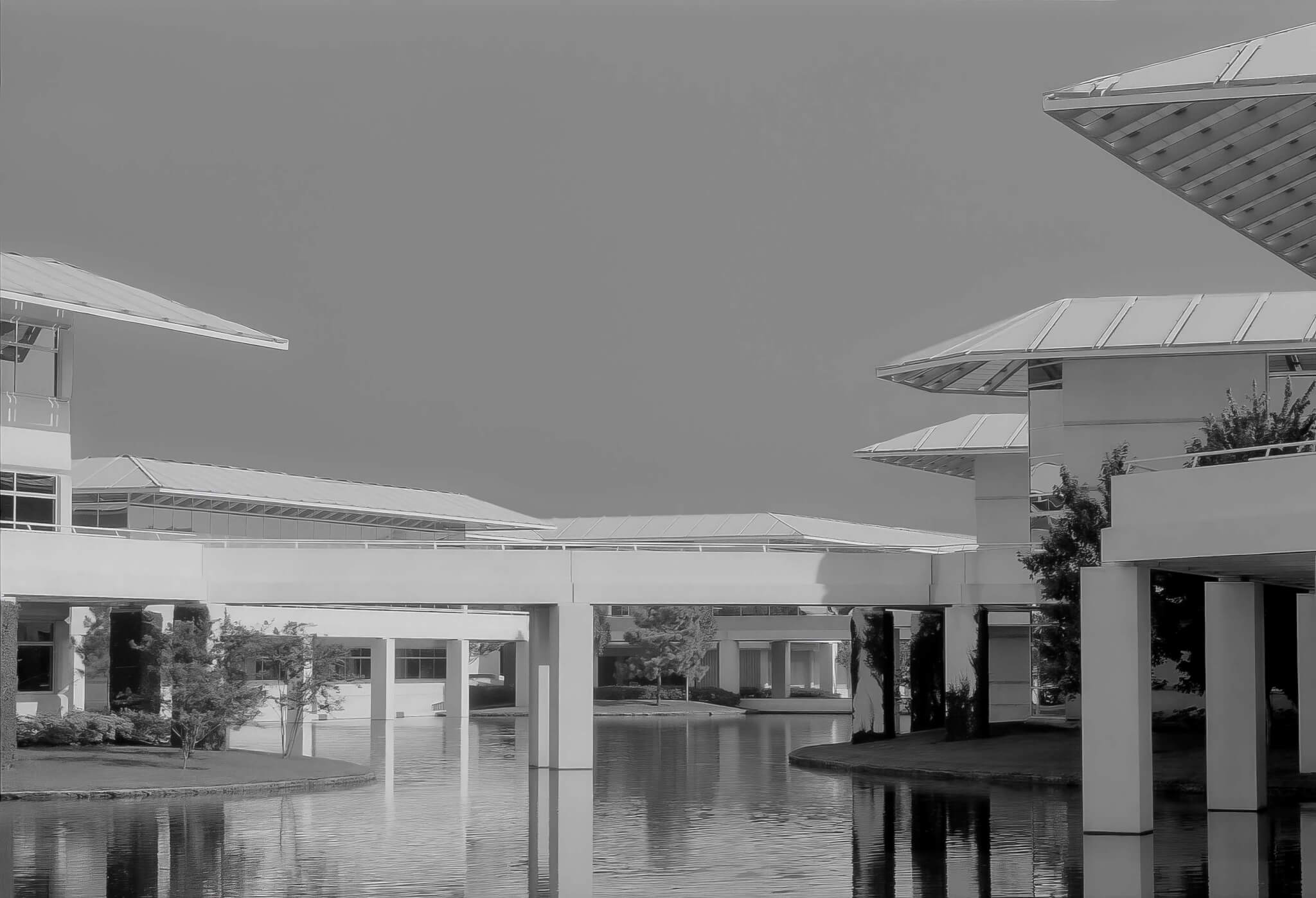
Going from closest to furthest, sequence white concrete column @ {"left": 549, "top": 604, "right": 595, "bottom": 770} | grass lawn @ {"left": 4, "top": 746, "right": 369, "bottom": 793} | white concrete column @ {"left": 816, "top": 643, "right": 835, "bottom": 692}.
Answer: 1. grass lawn @ {"left": 4, "top": 746, "right": 369, "bottom": 793}
2. white concrete column @ {"left": 549, "top": 604, "right": 595, "bottom": 770}
3. white concrete column @ {"left": 816, "top": 643, "right": 835, "bottom": 692}

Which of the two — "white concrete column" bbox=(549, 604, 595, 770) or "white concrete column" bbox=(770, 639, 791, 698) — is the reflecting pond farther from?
"white concrete column" bbox=(770, 639, 791, 698)

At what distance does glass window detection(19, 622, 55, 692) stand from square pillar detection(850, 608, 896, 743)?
22507 mm

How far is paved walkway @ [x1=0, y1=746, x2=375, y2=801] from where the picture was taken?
33.0 meters

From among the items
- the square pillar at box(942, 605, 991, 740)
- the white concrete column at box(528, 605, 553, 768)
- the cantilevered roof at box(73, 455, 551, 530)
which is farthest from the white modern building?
the cantilevered roof at box(73, 455, 551, 530)

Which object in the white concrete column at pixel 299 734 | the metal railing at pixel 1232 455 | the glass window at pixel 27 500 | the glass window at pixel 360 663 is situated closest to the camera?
the metal railing at pixel 1232 455

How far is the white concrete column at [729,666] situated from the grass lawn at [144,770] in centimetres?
4938

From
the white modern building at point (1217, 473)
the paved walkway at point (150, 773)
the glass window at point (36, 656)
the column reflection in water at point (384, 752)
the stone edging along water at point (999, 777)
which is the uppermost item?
the white modern building at point (1217, 473)

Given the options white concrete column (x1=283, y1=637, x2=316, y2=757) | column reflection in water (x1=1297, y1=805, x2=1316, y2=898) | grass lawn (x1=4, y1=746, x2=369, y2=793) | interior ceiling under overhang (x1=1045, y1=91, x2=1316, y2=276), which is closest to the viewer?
column reflection in water (x1=1297, y1=805, x2=1316, y2=898)

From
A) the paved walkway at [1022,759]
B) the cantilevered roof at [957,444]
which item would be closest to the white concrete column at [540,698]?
the paved walkway at [1022,759]

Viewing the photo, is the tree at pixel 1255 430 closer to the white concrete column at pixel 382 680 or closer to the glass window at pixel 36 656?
the glass window at pixel 36 656

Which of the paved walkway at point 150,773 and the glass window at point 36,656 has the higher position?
the glass window at point 36,656

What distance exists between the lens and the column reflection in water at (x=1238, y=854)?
20578 mm

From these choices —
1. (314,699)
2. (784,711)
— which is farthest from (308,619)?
(784,711)

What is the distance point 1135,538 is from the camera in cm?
2638
